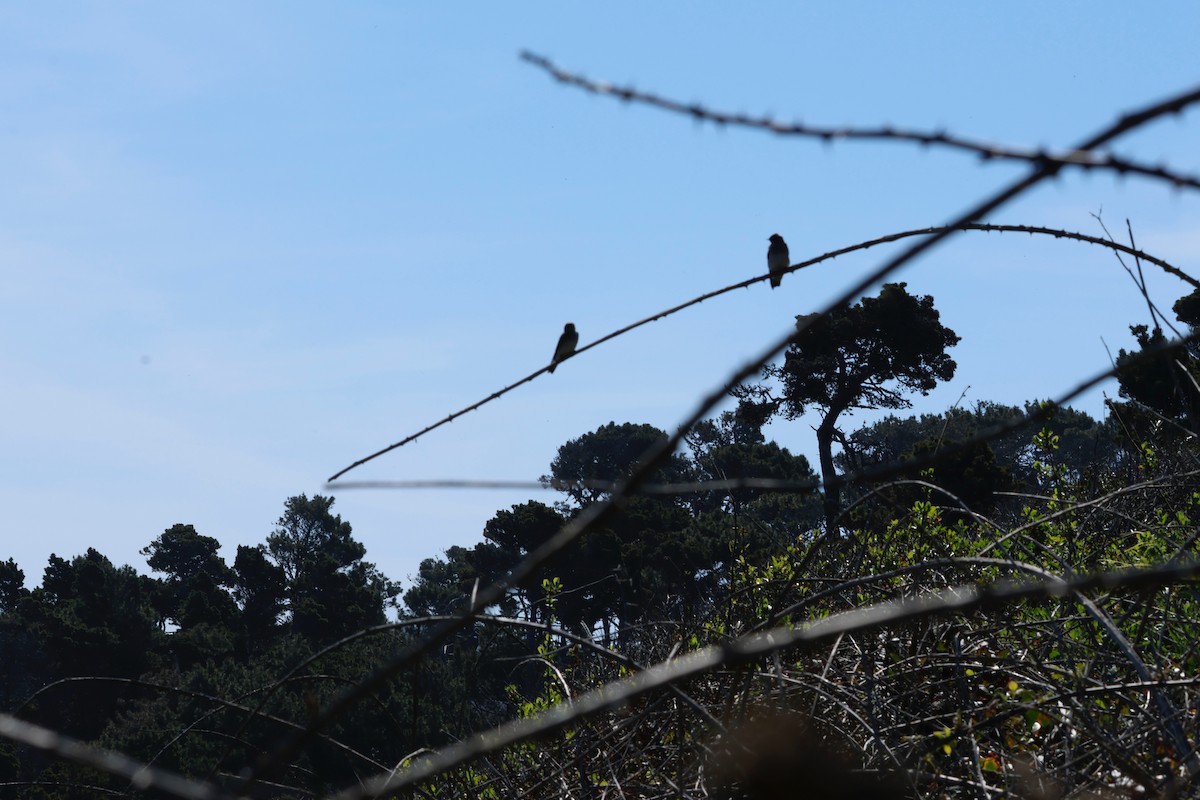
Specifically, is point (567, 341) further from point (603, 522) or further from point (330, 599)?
point (330, 599)

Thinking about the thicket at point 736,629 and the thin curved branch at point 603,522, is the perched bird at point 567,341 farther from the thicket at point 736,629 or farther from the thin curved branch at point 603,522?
the thin curved branch at point 603,522

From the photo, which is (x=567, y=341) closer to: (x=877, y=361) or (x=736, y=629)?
(x=736, y=629)

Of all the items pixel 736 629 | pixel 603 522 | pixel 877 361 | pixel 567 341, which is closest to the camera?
pixel 603 522

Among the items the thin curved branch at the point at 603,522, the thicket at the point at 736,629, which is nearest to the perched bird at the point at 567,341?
the thicket at the point at 736,629

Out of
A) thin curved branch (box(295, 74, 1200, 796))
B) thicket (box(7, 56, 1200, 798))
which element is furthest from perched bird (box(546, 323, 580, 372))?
thin curved branch (box(295, 74, 1200, 796))

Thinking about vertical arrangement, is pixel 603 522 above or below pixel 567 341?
below

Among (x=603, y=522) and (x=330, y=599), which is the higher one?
(x=330, y=599)

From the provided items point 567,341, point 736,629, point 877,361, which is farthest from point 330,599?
point 736,629

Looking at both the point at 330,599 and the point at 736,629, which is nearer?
the point at 736,629

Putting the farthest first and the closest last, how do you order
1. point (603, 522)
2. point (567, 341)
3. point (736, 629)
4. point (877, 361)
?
point (877, 361) < point (567, 341) < point (736, 629) < point (603, 522)

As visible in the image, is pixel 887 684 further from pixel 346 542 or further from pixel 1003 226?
pixel 346 542

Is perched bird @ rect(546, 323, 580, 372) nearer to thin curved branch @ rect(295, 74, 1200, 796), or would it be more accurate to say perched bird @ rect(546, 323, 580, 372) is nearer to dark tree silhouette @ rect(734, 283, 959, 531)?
thin curved branch @ rect(295, 74, 1200, 796)

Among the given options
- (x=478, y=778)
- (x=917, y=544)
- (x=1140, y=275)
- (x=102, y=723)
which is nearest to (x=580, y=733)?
(x=478, y=778)

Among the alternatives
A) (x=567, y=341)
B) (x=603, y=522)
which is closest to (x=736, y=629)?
(x=603, y=522)
